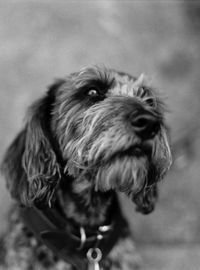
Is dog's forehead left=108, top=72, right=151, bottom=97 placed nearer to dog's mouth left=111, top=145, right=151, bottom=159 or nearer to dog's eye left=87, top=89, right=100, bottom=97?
dog's eye left=87, top=89, right=100, bottom=97

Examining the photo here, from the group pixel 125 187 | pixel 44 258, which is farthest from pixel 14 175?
pixel 125 187

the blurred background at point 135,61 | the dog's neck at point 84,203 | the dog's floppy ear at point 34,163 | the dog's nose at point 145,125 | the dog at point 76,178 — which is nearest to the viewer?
the dog's nose at point 145,125

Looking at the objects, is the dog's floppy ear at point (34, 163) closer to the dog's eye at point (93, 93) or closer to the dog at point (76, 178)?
the dog at point (76, 178)

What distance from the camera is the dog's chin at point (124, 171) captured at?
2.56 meters

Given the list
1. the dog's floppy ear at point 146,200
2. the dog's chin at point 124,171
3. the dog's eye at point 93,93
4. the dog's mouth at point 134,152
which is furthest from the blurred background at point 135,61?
the dog's mouth at point 134,152

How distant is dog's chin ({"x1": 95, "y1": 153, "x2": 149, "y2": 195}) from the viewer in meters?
2.56

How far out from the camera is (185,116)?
4824mm

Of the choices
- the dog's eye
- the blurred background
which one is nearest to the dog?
the dog's eye

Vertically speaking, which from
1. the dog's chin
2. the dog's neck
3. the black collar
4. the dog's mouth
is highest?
the dog's mouth

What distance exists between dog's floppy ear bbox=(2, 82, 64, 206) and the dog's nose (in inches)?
24.6

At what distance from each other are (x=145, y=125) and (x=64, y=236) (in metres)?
0.89

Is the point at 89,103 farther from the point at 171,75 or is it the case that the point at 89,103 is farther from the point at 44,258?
the point at 171,75

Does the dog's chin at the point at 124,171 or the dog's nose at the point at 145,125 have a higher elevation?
the dog's nose at the point at 145,125

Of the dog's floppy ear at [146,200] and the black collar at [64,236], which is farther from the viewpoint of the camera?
the dog's floppy ear at [146,200]
